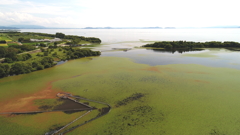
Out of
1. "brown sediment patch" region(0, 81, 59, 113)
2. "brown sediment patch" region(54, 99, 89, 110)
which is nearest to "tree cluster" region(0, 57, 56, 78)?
"brown sediment patch" region(0, 81, 59, 113)

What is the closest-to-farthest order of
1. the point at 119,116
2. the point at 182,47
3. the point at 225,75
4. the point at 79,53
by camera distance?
the point at 119,116 < the point at 225,75 < the point at 79,53 < the point at 182,47

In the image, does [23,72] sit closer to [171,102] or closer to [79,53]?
[79,53]

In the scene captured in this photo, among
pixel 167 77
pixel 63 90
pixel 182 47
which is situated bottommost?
pixel 63 90

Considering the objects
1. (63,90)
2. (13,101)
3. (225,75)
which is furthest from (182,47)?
(13,101)

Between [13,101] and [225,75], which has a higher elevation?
[225,75]

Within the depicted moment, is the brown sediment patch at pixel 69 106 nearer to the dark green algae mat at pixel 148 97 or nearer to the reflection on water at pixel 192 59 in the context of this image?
the dark green algae mat at pixel 148 97

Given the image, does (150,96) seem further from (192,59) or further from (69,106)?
(192,59)

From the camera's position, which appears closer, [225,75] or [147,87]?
[147,87]

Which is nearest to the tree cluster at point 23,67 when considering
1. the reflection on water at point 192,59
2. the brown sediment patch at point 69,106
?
the brown sediment patch at point 69,106
